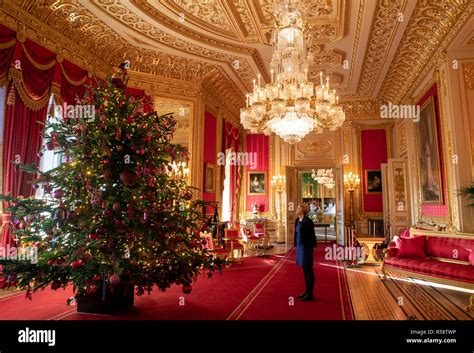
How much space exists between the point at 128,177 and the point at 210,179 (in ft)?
17.8

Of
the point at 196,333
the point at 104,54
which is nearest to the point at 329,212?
the point at 104,54

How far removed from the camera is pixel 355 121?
34.7 feet

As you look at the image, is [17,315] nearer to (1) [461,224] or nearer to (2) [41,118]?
(2) [41,118]

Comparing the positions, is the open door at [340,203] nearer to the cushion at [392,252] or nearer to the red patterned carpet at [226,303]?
the cushion at [392,252]

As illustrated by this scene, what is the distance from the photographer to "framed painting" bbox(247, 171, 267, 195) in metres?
11.2

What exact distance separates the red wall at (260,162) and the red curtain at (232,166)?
96cm

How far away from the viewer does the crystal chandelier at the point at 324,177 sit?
52.2 ft

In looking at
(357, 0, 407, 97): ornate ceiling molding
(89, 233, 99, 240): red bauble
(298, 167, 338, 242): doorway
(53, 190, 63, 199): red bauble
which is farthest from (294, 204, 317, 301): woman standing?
(298, 167, 338, 242): doorway

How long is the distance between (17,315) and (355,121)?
410 inches

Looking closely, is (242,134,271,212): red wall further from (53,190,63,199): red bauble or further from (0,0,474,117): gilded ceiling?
(53,190,63,199): red bauble

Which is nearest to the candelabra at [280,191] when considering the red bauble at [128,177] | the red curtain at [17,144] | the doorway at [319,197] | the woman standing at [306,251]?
the doorway at [319,197]

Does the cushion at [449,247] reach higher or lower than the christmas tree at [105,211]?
lower

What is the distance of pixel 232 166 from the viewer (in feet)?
33.2

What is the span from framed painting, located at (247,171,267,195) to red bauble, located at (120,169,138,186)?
26.8 feet
